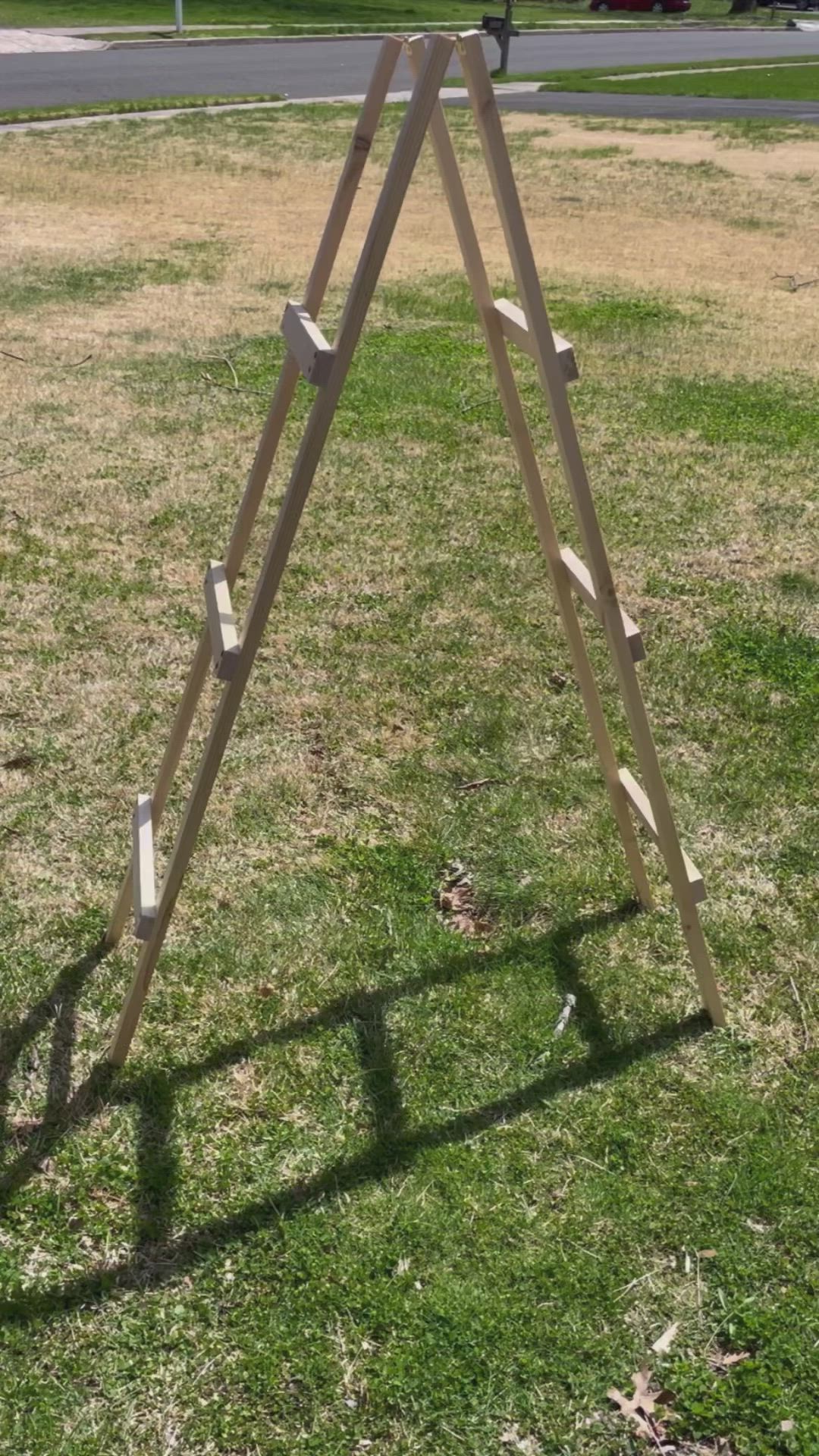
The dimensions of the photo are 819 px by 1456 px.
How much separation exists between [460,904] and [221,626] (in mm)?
A: 1261

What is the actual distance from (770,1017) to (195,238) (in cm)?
989

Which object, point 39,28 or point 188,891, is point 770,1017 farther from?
point 39,28

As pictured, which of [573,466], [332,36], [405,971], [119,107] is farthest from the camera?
[332,36]

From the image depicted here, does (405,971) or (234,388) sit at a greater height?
(234,388)

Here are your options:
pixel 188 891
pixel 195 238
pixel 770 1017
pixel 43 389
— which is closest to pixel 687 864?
pixel 770 1017

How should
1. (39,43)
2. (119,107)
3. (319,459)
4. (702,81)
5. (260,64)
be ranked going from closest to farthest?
(319,459), (119,107), (702,81), (260,64), (39,43)

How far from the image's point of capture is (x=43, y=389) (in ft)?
24.6

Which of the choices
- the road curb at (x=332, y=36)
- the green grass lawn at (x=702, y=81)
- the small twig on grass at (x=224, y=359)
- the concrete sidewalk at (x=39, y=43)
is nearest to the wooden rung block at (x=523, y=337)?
the small twig on grass at (x=224, y=359)

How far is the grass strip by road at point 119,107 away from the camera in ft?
56.7

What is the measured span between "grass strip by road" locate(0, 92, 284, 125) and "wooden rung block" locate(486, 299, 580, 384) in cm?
1647

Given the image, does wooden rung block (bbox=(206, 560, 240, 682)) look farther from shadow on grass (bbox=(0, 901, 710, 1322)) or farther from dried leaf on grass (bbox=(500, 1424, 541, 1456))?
dried leaf on grass (bbox=(500, 1424, 541, 1456))

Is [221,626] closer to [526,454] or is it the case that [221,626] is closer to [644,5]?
[526,454]

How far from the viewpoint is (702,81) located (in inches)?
990

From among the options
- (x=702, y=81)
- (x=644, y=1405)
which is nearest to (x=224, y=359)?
(x=644, y=1405)
